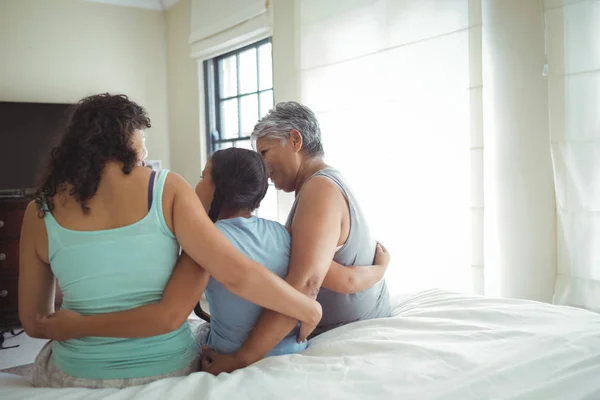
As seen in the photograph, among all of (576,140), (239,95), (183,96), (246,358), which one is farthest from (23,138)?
(576,140)

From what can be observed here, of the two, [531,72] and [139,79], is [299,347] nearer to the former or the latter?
[531,72]

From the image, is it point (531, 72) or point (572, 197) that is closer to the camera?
point (572, 197)

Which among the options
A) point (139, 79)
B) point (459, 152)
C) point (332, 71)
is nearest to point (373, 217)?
point (459, 152)

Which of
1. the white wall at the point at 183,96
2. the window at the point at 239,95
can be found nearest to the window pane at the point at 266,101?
the window at the point at 239,95

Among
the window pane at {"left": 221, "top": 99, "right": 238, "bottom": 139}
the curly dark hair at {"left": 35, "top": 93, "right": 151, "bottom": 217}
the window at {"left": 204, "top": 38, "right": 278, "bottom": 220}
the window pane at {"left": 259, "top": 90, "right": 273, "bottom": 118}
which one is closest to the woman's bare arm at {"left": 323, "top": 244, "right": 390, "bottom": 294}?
the curly dark hair at {"left": 35, "top": 93, "right": 151, "bottom": 217}

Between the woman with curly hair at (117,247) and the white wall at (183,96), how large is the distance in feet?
11.9

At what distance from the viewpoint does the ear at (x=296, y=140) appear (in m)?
1.73

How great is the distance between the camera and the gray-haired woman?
4.09ft

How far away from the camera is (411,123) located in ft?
8.57

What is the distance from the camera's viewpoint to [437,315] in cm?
142

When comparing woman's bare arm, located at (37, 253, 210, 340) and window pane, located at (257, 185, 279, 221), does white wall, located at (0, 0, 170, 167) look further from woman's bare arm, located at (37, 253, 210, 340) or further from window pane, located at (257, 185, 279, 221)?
woman's bare arm, located at (37, 253, 210, 340)

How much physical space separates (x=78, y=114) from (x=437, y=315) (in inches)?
42.6

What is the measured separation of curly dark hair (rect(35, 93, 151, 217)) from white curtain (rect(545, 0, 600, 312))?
5.38 ft

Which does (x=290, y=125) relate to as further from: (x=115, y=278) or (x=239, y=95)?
(x=239, y=95)
